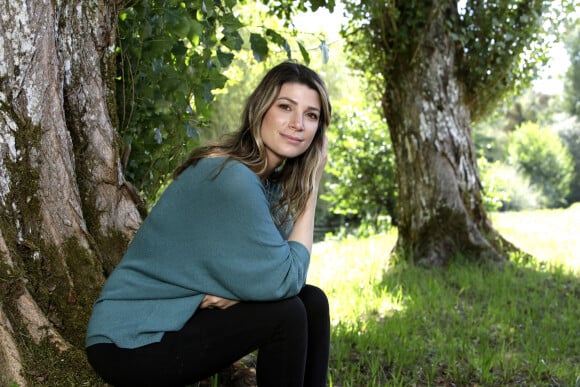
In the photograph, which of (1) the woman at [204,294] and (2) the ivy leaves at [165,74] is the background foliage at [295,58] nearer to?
(2) the ivy leaves at [165,74]

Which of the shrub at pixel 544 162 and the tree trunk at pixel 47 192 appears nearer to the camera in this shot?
the tree trunk at pixel 47 192

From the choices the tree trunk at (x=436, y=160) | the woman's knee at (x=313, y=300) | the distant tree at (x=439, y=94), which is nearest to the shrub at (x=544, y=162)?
the distant tree at (x=439, y=94)

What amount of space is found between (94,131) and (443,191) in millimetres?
4329

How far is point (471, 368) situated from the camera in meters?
3.52

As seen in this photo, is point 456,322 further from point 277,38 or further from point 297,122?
point 297,122

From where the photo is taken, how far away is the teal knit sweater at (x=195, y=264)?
2123mm

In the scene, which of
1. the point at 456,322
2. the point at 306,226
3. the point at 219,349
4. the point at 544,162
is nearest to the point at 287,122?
the point at 306,226

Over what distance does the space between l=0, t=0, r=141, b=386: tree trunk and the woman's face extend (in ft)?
2.42

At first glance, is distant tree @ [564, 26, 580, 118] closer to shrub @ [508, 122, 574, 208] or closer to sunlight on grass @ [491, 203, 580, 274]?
shrub @ [508, 122, 574, 208]

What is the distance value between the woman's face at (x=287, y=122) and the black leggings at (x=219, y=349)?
638 millimetres

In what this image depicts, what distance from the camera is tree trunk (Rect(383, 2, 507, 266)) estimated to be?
6.36 m

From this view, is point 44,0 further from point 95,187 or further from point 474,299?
point 474,299

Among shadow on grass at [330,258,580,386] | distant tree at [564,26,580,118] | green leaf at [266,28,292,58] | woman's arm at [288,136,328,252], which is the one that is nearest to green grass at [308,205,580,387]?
shadow on grass at [330,258,580,386]

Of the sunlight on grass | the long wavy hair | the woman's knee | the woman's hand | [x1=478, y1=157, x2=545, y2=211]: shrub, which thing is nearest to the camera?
the woman's hand
